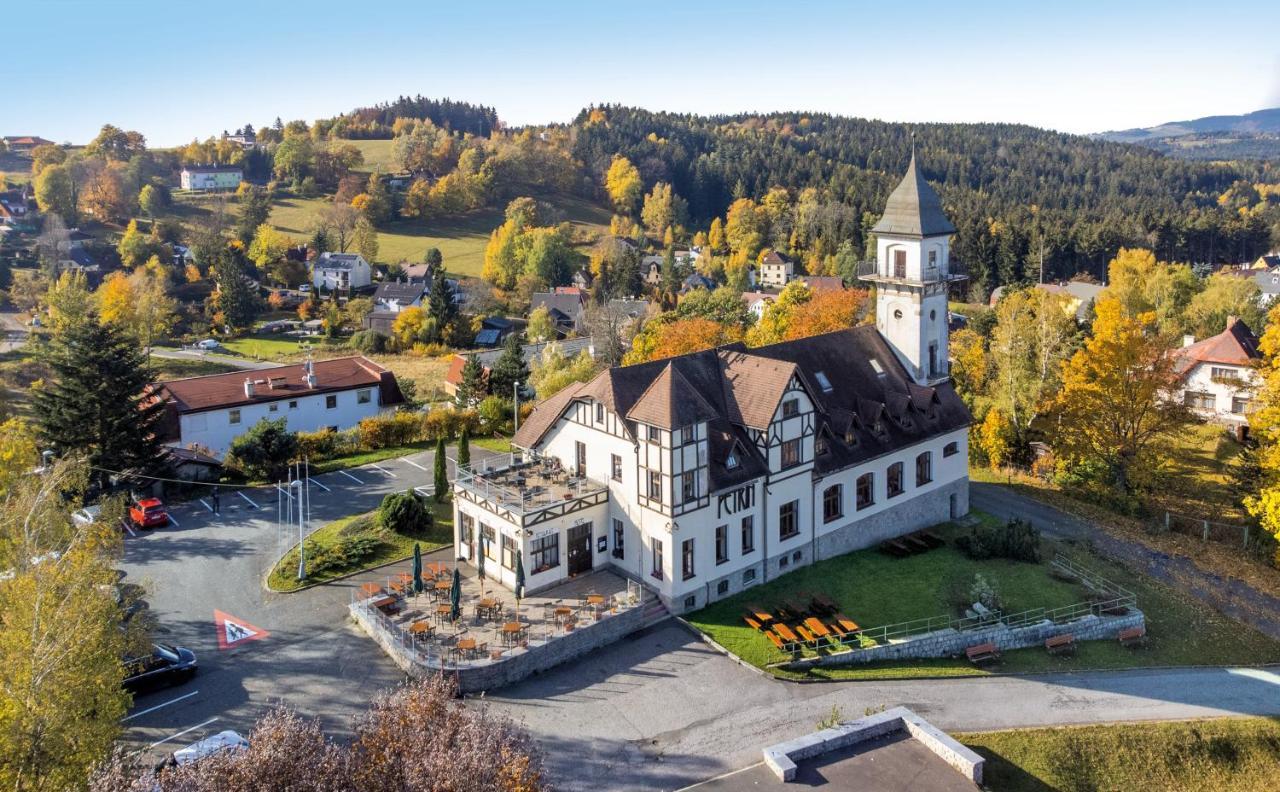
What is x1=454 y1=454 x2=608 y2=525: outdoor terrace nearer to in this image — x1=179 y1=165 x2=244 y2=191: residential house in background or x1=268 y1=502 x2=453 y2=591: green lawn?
x1=268 y1=502 x2=453 y2=591: green lawn

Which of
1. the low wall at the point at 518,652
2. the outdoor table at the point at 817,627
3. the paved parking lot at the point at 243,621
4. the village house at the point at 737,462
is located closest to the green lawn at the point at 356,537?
the paved parking lot at the point at 243,621

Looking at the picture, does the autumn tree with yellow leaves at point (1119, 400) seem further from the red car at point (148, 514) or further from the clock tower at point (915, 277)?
the red car at point (148, 514)

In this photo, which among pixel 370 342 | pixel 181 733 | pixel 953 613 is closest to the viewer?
pixel 181 733

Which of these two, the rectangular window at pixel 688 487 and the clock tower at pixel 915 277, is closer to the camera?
the rectangular window at pixel 688 487

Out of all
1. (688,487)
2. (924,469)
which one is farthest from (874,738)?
(924,469)

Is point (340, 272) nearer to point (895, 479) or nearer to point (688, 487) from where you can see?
point (895, 479)

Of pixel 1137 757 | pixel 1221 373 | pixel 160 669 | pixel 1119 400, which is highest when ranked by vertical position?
pixel 1119 400
